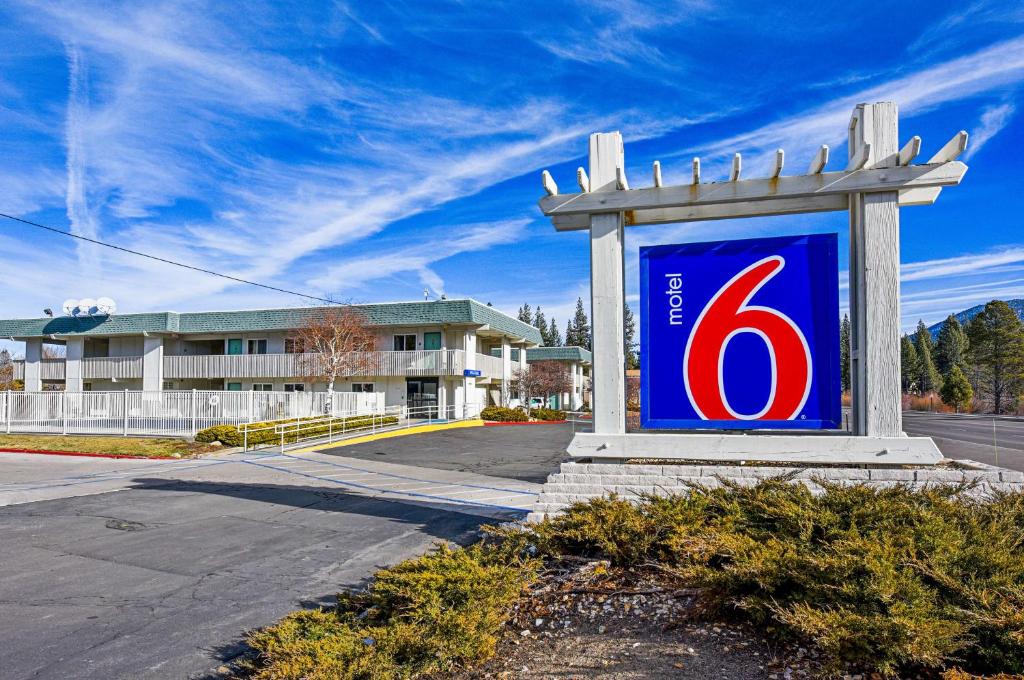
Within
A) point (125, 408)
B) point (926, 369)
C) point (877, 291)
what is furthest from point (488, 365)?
point (926, 369)

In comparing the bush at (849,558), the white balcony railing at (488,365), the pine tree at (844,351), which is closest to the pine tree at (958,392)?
the pine tree at (844,351)

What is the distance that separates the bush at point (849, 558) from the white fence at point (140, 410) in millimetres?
20643

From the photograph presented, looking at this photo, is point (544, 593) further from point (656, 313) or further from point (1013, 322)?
point (1013, 322)

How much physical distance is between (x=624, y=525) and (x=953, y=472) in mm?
3519

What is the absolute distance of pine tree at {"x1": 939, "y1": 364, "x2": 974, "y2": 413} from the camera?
202 feet

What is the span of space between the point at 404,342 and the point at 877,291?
3090 centimetres

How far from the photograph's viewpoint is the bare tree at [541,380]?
43.6 metres

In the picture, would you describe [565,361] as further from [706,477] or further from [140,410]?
[706,477]

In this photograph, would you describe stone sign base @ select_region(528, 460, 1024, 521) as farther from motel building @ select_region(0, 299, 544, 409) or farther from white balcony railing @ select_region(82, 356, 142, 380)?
white balcony railing @ select_region(82, 356, 142, 380)

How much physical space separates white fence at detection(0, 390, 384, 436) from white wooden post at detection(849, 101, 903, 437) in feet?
70.4

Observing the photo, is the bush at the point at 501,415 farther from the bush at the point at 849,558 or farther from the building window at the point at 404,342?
the bush at the point at 849,558

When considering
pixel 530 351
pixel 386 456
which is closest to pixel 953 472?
Answer: pixel 386 456

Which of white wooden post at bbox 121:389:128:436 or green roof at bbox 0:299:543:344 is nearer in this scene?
white wooden post at bbox 121:389:128:436

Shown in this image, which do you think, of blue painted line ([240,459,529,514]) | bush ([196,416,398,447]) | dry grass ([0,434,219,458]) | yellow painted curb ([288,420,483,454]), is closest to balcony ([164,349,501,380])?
yellow painted curb ([288,420,483,454])
